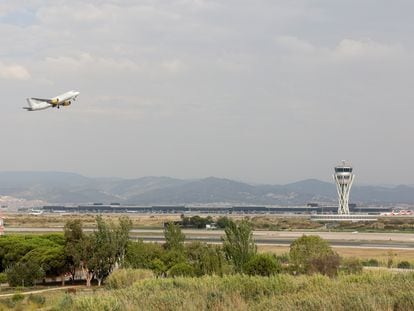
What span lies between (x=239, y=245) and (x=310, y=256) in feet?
26.9

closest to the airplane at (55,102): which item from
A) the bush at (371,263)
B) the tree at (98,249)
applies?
the tree at (98,249)

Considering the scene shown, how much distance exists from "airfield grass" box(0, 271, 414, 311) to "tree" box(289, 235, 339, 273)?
2190cm

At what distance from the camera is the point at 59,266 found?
60.9 metres

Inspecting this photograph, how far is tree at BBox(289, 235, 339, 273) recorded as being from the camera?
163 ft

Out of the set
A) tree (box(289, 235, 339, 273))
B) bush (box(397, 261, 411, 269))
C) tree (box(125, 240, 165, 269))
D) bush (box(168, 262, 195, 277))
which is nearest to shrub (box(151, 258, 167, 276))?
tree (box(125, 240, 165, 269))

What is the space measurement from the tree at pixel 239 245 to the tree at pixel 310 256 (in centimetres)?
387

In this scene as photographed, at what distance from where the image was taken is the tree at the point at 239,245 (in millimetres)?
52844

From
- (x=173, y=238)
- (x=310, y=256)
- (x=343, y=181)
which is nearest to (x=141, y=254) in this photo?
(x=173, y=238)

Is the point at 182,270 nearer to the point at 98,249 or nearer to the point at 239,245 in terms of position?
the point at 239,245

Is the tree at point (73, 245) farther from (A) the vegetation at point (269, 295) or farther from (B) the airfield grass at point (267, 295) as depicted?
(A) the vegetation at point (269, 295)

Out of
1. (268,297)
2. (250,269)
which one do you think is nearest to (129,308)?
(268,297)

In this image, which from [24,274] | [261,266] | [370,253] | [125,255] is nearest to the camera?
[261,266]

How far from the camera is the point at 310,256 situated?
57.8m

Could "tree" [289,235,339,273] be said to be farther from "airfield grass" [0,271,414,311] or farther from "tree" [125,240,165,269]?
"airfield grass" [0,271,414,311]
